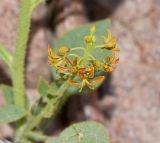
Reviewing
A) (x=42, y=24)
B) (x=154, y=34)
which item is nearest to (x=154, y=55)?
(x=154, y=34)

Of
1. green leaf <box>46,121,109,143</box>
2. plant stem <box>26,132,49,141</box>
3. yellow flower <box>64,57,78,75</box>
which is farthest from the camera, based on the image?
plant stem <box>26,132,49,141</box>

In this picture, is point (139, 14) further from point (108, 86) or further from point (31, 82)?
point (31, 82)

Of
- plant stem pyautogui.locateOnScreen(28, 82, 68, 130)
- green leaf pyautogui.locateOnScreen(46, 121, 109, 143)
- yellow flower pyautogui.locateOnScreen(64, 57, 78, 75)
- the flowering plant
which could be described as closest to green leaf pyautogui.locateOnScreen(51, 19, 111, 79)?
the flowering plant

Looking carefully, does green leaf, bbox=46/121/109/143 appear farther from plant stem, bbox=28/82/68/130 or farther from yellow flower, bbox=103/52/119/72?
yellow flower, bbox=103/52/119/72

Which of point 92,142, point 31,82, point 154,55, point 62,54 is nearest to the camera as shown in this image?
point 62,54

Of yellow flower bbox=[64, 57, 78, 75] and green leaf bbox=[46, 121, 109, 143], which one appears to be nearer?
yellow flower bbox=[64, 57, 78, 75]

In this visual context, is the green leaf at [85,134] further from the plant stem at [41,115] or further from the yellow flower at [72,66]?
the yellow flower at [72,66]

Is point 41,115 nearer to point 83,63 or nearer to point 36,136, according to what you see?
point 36,136
